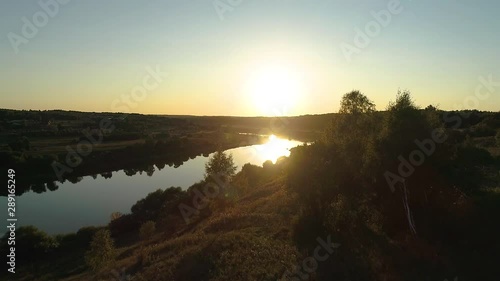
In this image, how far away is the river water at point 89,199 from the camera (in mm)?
64688

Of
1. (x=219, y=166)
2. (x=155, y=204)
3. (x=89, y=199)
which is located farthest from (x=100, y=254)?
(x=89, y=199)

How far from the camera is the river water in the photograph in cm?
6469

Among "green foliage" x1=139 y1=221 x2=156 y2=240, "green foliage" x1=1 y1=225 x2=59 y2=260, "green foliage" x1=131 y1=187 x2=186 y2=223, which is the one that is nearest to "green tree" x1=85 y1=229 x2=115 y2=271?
"green foliage" x1=139 y1=221 x2=156 y2=240

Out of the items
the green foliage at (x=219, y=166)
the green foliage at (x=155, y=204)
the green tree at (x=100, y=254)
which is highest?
the green foliage at (x=219, y=166)

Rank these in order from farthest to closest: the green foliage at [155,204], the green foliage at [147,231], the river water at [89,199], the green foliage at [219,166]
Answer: the green foliage at [219,166]
the river water at [89,199]
the green foliage at [155,204]
the green foliage at [147,231]

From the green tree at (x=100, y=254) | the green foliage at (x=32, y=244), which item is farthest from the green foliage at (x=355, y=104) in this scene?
the green foliage at (x=32, y=244)

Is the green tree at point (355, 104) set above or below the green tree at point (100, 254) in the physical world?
above

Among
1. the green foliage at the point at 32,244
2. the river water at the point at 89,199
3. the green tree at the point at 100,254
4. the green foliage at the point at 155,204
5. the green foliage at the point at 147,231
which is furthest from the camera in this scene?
the river water at the point at 89,199

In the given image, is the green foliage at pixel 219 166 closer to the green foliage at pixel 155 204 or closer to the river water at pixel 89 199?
the green foliage at pixel 155 204

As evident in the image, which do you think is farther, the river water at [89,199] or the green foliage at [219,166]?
the green foliage at [219,166]

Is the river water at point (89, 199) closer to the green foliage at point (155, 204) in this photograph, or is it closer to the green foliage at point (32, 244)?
the green foliage at point (155, 204)

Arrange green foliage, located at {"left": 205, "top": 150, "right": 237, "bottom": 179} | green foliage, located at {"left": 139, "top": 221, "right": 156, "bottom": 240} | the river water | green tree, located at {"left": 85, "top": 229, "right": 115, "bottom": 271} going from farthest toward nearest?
green foliage, located at {"left": 205, "top": 150, "right": 237, "bottom": 179} < the river water < green foliage, located at {"left": 139, "top": 221, "right": 156, "bottom": 240} < green tree, located at {"left": 85, "top": 229, "right": 115, "bottom": 271}

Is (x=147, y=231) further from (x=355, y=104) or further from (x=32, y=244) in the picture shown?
(x=355, y=104)

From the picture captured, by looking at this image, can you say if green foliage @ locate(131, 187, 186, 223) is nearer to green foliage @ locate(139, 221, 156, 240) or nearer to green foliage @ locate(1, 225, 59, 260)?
green foliage @ locate(139, 221, 156, 240)
